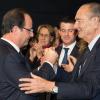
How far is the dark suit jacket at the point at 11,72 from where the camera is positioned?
218 cm

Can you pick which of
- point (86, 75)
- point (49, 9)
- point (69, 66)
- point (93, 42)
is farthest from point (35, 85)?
point (49, 9)

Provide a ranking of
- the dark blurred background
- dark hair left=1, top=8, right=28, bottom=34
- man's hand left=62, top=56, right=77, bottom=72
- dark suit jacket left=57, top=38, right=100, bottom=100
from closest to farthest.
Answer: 1. dark suit jacket left=57, top=38, right=100, bottom=100
2. dark hair left=1, top=8, right=28, bottom=34
3. man's hand left=62, top=56, right=77, bottom=72
4. the dark blurred background

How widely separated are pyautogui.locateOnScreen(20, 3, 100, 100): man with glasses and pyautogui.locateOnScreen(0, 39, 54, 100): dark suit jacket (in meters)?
0.07

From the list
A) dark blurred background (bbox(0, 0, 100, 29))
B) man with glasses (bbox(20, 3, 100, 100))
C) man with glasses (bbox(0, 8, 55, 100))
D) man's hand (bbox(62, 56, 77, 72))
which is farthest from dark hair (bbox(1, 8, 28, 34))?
dark blurred background (bbox(0, 0, 100, 29))

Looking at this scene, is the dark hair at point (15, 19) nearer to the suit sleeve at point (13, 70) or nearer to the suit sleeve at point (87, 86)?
the suit sleeve at point (13, 70)

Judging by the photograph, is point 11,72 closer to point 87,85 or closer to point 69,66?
point 87,85

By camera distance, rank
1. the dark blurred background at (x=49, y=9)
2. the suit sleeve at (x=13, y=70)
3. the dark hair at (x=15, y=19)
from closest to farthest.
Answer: the suit sleeve at (x=13, y=70)
the dark hair at (x=15, y=19)
the dark blurred background at (x=49, y=9)

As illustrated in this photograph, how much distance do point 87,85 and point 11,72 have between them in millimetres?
477

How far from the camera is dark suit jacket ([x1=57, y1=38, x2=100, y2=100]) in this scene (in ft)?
6.60

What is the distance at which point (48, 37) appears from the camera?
370cm

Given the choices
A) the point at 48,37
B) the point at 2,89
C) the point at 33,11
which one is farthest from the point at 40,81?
the point at 33,11

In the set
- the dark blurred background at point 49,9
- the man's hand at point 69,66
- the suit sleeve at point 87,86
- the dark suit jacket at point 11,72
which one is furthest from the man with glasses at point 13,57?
the dark blurred background at point 49,9

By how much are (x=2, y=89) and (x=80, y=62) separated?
0.53 meters

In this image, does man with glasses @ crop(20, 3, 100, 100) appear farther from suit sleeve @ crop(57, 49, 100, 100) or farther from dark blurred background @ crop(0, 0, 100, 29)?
dark blurred background @ crop(0, 0, 100, 29)
